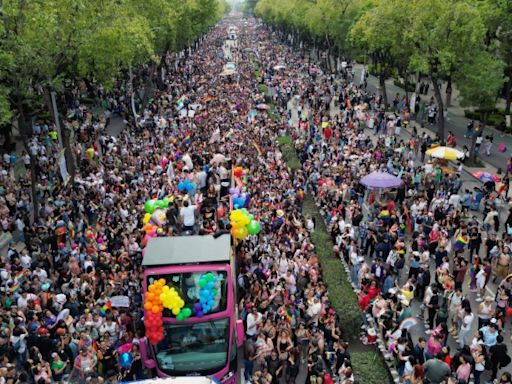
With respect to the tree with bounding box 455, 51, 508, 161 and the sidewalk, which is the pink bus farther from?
the tree with bounding box 455, 51, 508, 161

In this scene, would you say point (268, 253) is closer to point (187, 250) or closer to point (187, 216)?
point (187, 216)

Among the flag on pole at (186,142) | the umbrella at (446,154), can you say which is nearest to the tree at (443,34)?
the umbrella at (446,154)

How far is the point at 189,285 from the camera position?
9.68 m

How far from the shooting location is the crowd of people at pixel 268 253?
10.3 meters

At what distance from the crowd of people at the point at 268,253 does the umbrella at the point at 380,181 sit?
870 mm

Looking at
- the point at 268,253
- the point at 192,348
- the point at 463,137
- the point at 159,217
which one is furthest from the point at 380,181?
the point at 463,137

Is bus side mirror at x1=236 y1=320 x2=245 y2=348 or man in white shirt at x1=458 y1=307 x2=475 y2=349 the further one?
man in white shirt at x1=458 y1=307 x2=475 y2=349

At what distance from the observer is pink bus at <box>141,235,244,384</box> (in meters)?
9.64

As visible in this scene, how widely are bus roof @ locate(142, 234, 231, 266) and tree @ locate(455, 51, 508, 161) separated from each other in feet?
61.6

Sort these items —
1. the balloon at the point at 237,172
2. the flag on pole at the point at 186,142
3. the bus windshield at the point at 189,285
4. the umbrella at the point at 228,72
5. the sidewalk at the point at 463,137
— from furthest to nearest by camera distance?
the umbrella at the point at 228,72 < the sidewalk at the point at 463,137 < the flag on pole at the point at 186,142 < the balloon at the point at 237,172 < the bus windshield at the point at 189,285

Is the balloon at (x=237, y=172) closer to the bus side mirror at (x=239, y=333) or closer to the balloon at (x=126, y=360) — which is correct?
the bus side mirror at (x=239, y=333)

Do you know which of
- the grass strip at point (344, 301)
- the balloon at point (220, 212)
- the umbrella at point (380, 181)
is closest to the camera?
the grass strip at point (344, 301)

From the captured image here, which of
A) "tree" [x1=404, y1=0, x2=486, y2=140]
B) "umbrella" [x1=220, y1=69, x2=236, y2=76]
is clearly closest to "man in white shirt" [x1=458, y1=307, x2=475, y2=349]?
"tree" [x1=404, y1=0, x2=486, y2=140]

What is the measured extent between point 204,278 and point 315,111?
26.3 m
